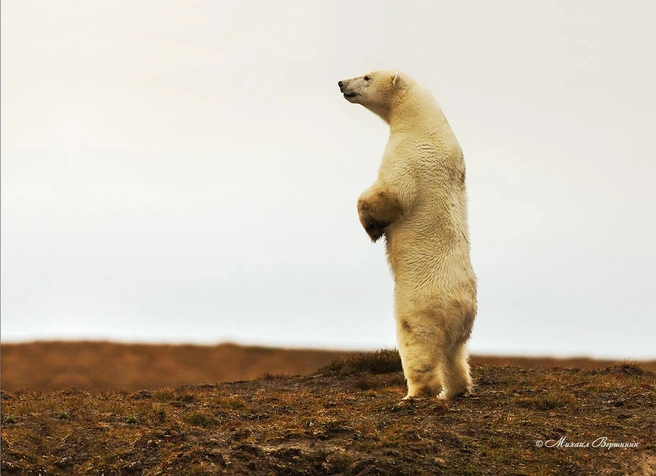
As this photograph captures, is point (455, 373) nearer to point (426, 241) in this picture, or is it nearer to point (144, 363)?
point (426, 241)

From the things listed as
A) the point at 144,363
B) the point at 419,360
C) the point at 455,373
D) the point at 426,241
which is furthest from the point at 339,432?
the point at 144,363

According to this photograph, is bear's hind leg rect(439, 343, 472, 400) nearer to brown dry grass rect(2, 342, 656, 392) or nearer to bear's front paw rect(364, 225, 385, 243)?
bear's front paw rect(364, 225, 385, 243)

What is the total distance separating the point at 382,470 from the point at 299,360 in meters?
22.8

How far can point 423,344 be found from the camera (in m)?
12.0

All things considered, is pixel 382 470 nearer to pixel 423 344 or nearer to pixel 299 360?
pixel 423 344

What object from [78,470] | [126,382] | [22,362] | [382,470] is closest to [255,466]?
[382,470]

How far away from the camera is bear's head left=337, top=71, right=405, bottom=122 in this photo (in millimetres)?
13078

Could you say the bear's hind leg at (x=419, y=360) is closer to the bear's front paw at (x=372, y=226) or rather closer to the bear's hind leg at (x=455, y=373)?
the bear's hind leg at (x=455, y=373)

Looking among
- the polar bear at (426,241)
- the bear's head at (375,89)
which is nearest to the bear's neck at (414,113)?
the polar bear at (426,241)

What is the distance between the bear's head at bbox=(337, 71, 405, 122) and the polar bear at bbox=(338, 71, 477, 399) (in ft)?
0.97

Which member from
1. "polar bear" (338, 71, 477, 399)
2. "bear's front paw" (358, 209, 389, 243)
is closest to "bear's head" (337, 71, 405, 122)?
"polar bear" (338, 71, 477, 399)

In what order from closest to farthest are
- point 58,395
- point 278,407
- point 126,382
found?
point 278,407 → point 58,395 → point 126,382

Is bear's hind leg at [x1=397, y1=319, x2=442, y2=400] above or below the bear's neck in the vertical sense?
below

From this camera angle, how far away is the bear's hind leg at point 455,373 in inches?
491
